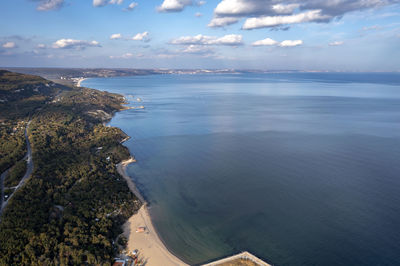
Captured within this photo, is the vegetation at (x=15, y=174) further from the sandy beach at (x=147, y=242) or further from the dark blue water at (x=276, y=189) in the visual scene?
the sandy beach at (x=147, y=242)

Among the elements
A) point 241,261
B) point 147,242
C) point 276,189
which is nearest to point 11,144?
point 147,242

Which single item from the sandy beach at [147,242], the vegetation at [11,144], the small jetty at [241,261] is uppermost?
the vegetation at [11,144]

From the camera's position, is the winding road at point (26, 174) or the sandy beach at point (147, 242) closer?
the sandy beach at point (147, 242)

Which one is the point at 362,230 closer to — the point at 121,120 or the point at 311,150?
the point at 311,150

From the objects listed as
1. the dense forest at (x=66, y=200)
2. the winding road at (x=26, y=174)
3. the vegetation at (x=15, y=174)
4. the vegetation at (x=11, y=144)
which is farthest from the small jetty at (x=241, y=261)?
the vegetation at (x=11, y=144)

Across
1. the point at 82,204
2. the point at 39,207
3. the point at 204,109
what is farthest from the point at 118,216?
the point at 204,109

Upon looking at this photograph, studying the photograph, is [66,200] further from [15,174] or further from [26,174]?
[15,174]

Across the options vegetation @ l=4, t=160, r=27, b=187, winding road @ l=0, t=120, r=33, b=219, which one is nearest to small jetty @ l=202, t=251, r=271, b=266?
winding road @ l=0, t=120, r=33, b=219
